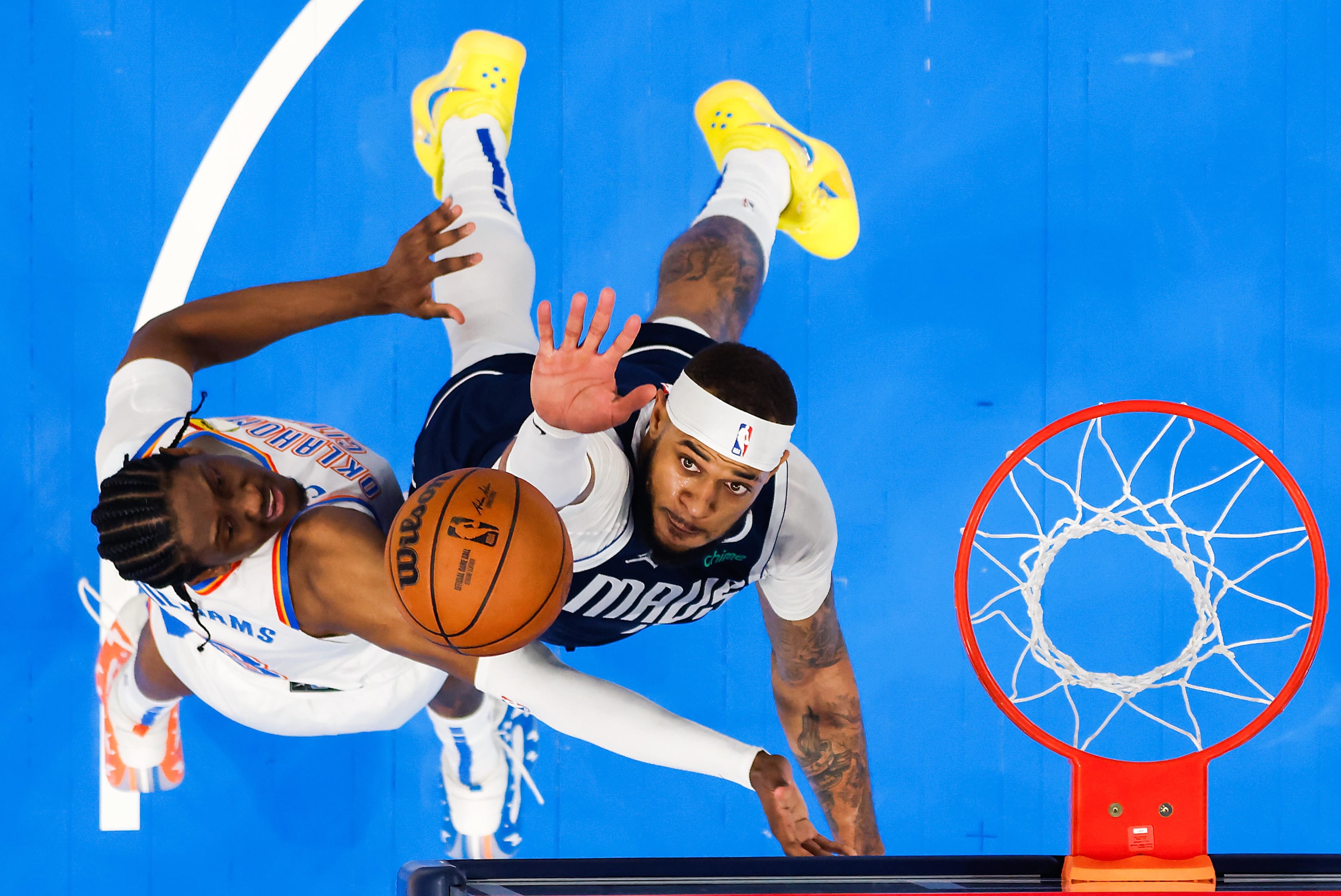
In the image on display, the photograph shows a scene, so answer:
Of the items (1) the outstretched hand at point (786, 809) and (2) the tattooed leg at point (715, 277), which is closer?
(1) the outstretched hand at point (786, 809)

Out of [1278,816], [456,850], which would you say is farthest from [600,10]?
[1278,816]

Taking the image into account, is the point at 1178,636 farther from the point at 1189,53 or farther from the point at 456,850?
the point at 456,850

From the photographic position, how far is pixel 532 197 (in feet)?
12.3

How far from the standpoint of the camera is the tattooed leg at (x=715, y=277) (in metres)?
3.20

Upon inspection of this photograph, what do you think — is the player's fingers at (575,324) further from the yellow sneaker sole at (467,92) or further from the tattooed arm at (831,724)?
the yellow sneaker sole at (467,92)

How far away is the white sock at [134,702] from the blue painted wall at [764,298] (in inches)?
6.5

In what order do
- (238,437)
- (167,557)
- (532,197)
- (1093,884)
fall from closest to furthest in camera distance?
(1093,884) → (167,557) → (238,437) → (532,197)

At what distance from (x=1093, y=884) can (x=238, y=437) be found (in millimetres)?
2263

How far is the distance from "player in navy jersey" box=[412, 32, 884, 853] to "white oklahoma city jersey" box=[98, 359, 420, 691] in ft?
0.71

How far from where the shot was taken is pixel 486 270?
3041 mm

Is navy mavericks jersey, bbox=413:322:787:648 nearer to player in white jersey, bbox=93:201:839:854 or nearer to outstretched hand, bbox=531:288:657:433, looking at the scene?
player in white jersey, bbox=93:201:839:854

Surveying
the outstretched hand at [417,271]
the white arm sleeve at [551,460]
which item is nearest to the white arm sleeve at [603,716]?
the white arm sleeve at [551,460]

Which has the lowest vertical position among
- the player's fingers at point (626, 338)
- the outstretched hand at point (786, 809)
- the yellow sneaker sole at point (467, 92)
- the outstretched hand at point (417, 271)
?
the outstretched hand at point (786, 809)

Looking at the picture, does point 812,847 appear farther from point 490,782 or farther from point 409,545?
point 490,782
